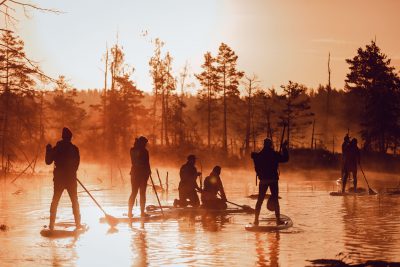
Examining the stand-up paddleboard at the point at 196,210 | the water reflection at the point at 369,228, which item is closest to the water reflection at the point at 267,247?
the water reflection at the point at 369,228

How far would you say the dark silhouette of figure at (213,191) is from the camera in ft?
80.6

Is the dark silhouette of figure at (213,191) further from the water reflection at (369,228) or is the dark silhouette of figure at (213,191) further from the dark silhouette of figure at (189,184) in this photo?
the water reflection at (369,228)

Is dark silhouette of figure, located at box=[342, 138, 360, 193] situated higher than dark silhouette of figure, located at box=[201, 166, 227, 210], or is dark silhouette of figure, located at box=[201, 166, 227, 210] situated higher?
dark silhouette of figure, located at box=[342, 138, 360, 193]

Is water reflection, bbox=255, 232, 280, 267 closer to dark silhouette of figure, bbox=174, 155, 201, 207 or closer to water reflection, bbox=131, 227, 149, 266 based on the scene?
water reflection, bbox=131, 227, 149, 266

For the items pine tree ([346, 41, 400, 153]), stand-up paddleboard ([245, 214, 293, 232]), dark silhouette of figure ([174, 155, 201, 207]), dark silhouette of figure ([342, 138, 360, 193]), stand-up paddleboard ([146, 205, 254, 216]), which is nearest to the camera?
stand-up paddleboard ([245, 214, 293, 232])

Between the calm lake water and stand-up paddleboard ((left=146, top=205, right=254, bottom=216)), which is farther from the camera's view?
stand-up paddleboard ((left=146, top=205, right=254, bottom=216))

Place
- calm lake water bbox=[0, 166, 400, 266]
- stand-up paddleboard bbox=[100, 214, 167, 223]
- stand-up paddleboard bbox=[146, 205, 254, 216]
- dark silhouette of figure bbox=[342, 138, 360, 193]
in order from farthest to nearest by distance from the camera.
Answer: dark silhouette of figure bbox=[342, 138, 360, 193] → stand-up paddleboard bbox=[146, 205, 254, 216] → stand-up paddleboard bbox=[100, 214, 167, 223] → calm lake water bbox=[0, 166, 400, 266]

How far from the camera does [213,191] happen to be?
81.2ft

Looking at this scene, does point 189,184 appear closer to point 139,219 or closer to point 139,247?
point 139,219

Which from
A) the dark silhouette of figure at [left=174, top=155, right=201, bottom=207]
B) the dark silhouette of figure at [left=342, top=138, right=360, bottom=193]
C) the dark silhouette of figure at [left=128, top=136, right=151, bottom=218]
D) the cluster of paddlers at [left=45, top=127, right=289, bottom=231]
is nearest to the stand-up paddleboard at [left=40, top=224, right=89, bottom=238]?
the cluster of paddlers at [left=45, top=127, right=289, bottom=231]

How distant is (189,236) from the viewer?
60.8 feet

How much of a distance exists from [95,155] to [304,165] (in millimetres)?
32482

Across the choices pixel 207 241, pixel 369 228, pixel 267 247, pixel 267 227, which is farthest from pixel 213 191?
pixel 267 247

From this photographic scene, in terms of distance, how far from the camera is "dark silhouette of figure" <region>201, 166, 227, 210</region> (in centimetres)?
2456
